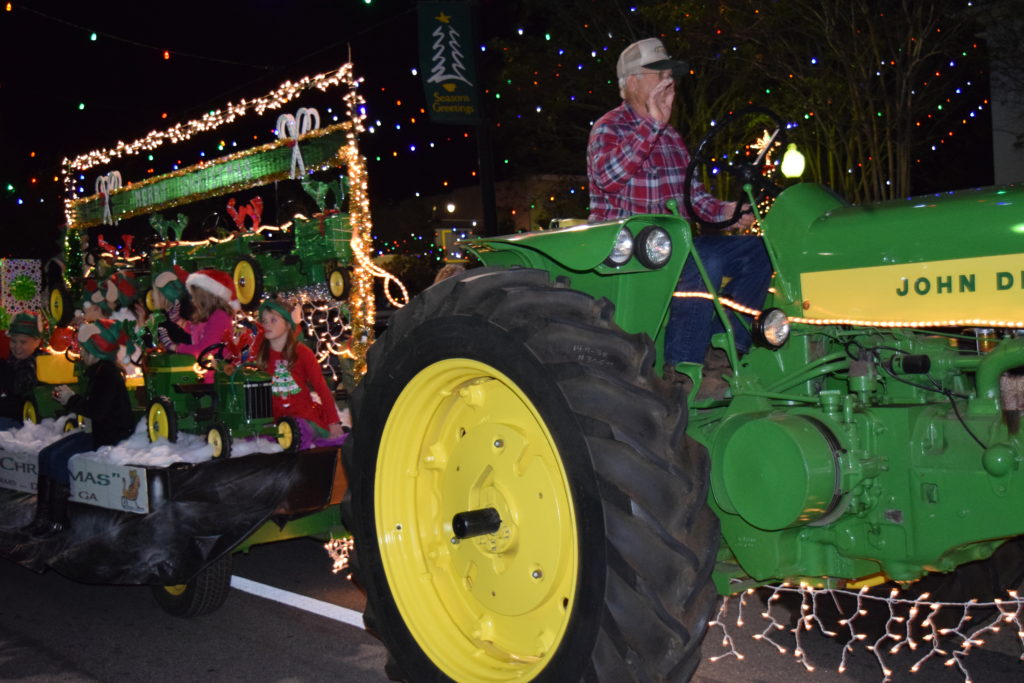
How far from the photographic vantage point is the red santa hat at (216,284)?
7.43m

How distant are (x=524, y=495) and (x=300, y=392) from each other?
321 centimetres

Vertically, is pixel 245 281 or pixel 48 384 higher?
pixel 245 281

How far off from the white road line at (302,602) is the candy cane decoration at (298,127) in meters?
4.12

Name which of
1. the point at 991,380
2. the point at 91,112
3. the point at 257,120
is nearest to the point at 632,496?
the point at 991,380

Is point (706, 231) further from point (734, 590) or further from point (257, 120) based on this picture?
point (257, 120)

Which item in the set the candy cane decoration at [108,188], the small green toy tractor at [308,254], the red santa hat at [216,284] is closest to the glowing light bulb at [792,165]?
the red santa hat at [216,284]

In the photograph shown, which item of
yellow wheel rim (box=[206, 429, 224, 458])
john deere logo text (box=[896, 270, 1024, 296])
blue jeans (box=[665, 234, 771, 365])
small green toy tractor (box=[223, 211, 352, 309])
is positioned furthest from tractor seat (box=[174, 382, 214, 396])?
john deere logo text (box=[896, 270, 1024, 296])

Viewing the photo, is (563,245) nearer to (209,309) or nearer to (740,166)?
(740,166)

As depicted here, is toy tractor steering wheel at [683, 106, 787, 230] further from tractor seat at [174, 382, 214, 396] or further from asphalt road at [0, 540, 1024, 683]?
tractor seat at [174, 382, 214, 396]

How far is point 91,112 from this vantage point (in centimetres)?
2094

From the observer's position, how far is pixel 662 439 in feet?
9.05

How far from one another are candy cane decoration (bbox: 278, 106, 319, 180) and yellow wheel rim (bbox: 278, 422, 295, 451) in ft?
12.5

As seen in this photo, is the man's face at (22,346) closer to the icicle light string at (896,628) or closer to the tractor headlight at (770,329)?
the icicle light string at (896,628)

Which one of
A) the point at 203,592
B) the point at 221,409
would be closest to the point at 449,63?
the point at 221,409
